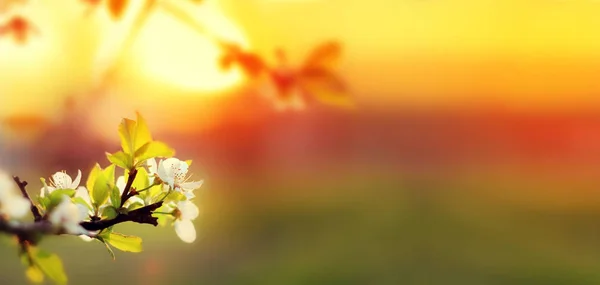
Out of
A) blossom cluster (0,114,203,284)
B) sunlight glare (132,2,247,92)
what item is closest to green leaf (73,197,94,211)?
blossom cluster (0,114,203,284)

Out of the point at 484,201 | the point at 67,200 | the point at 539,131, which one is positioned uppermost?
the point at 539,131

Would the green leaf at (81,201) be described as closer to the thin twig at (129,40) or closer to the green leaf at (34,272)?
the green leaf at (34,272)

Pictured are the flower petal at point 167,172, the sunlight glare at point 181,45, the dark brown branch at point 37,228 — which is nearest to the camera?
A: the dark brown branch at point 37,228

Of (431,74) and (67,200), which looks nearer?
(67,200)

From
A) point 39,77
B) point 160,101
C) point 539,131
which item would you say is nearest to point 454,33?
point 539,131

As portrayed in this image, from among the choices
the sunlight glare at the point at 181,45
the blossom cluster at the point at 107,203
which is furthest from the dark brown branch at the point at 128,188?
the sunlight glare at the point at 181,45

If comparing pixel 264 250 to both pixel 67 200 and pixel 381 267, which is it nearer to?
pixel 381 267
